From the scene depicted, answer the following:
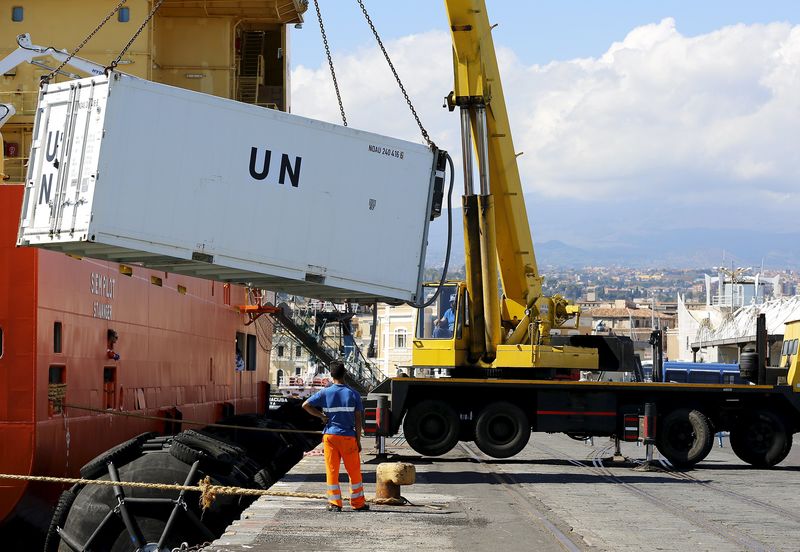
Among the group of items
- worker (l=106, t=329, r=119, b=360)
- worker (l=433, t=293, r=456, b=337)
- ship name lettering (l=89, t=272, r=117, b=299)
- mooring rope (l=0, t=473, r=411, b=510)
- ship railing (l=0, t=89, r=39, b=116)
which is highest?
ship railing (l=0, t=89, r=39, b=116)

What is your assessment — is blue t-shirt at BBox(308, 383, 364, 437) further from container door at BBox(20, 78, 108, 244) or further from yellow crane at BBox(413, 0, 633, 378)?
yellow crane at BBox(413, 0, 633, 378)

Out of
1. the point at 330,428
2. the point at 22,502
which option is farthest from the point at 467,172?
the point at 22,502

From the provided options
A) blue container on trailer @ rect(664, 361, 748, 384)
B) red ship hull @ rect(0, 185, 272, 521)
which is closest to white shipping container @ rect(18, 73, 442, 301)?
red ship hull @ rect(0, 185, 272, 521)

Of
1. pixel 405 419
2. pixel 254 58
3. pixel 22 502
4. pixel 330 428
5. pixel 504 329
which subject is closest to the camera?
pixel 330 428

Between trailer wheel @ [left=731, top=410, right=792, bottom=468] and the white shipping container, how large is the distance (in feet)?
22.9

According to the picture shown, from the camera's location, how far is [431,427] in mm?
19609

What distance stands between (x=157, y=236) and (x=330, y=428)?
11.5 feet

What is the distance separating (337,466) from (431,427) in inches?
265

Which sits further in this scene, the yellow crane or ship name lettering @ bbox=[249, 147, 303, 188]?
the yellow crane

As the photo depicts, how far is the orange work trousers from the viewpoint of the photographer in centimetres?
1284

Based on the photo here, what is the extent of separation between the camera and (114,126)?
14.3m

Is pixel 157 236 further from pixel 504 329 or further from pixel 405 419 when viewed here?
pixel 504 329

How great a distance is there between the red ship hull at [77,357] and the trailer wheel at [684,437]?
29.1 ft

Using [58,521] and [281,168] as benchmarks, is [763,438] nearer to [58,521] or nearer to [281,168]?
[281,168]
